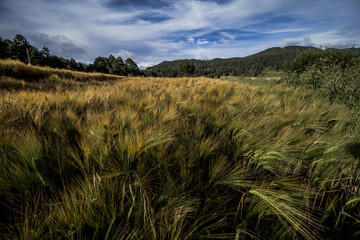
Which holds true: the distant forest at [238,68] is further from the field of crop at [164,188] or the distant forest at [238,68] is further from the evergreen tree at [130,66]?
the field of crop at [164,188]

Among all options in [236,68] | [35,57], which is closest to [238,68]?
[236,68]

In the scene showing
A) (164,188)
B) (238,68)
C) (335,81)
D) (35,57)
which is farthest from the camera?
(238,68)

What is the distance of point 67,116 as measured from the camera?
1637 mm

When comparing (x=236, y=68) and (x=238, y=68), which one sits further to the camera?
(x=236, y=68)

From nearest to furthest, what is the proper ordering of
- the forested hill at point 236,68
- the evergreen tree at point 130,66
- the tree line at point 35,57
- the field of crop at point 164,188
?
the field of crop at point 164,188 → the forested hill at point 236,68 → the tree line at point 35,57 → the evergreen tree at point 130,66

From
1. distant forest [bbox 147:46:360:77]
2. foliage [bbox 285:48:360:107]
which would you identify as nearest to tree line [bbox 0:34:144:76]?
distant forest [bbox 147:46:360:77]

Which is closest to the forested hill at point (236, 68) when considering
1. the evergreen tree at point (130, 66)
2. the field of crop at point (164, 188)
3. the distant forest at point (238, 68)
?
the distant forest at point (238, 68)

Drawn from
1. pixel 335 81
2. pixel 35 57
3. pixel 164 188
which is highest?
pixel 35 57

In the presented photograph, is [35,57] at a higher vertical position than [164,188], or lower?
higher

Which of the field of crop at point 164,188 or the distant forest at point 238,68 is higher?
the distant forest at point 238,68

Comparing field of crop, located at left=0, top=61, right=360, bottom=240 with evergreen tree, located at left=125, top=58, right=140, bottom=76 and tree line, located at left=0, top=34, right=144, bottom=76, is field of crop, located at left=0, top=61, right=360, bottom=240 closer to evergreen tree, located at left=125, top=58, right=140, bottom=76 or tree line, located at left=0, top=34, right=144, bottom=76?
tree line, located at left=0, top=34, right=144, bottom=76

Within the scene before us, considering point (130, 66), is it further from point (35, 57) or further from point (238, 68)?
point (238, 68)

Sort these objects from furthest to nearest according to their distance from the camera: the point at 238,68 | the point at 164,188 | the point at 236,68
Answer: the point at 236,68 → the point at 238,68 → the point at 164,188

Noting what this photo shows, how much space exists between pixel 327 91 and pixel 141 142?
18.2 ft
